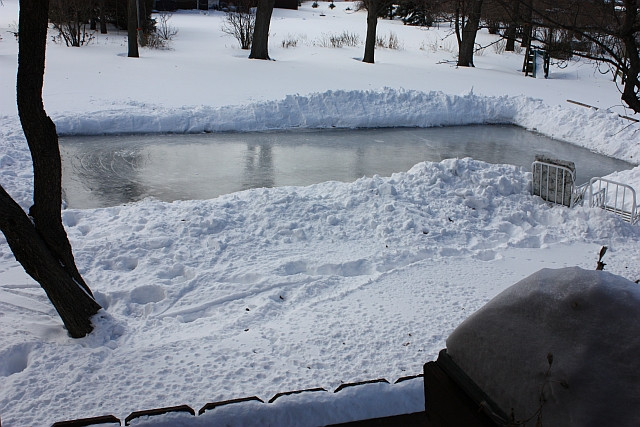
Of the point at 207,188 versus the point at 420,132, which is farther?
the point at 420,132

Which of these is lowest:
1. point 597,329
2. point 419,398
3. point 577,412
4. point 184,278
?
point 184,278

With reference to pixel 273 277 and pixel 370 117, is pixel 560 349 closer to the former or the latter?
pixel 273 277

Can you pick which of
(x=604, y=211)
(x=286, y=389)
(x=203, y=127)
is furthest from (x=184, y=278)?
(x=203, y=127)

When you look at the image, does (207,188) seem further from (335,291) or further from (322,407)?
(322,407)

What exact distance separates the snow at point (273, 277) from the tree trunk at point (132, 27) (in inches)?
322

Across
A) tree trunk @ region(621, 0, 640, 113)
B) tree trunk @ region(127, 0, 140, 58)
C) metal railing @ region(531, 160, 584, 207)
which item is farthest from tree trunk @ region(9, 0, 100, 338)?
tree trunk @ region(127, 0, 140, 58)

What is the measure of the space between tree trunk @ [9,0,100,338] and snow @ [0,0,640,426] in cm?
32

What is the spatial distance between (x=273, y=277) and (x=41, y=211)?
8.36ft

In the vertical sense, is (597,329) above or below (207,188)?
above

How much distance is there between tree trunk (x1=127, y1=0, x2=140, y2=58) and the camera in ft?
73.6

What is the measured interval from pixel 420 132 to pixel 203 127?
18.8 ft

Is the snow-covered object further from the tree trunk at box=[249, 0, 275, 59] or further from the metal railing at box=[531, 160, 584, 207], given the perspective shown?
the tree trunk at box=[249, 0, 275, 59]

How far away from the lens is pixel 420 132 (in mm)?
16266

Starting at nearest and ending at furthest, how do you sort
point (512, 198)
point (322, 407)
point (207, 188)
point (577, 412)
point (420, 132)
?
1. point (577, 412)
2. point (322, 407)
3. point (512, 198)
4. point (207, 188)
5. point (420, 132)
